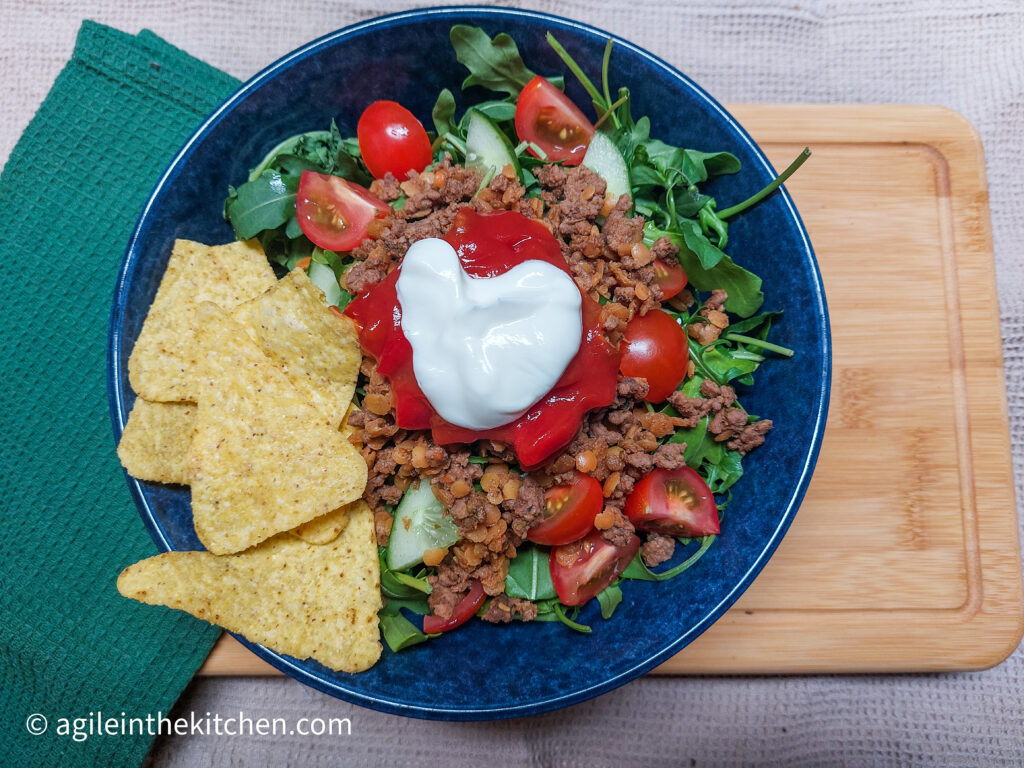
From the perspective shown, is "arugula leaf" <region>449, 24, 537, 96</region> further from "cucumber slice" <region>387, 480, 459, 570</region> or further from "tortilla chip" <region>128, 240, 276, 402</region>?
"cucumber slice" <region>387, 480, 459, 570</region>

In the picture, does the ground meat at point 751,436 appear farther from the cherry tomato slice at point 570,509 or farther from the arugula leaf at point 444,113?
the arugula leaf at point 444,113

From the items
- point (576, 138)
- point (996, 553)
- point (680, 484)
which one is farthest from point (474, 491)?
point (996, 553)

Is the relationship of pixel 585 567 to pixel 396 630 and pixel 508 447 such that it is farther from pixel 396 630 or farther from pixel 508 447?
pixel 396 630

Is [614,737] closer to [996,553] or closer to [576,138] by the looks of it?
[996,553]

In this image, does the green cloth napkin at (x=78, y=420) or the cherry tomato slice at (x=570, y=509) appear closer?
the cherry tomato slice at (x=570, y=509)

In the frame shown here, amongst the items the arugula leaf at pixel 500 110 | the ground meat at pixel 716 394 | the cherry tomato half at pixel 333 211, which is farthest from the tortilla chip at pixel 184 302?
the ground meat at pixel 716 394

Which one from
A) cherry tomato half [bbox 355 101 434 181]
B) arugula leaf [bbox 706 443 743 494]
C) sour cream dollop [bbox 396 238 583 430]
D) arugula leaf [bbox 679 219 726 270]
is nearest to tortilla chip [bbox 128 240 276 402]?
cherry tomato half [bbox 355 101 434 181]

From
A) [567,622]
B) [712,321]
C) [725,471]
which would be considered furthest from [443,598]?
[712,321]
